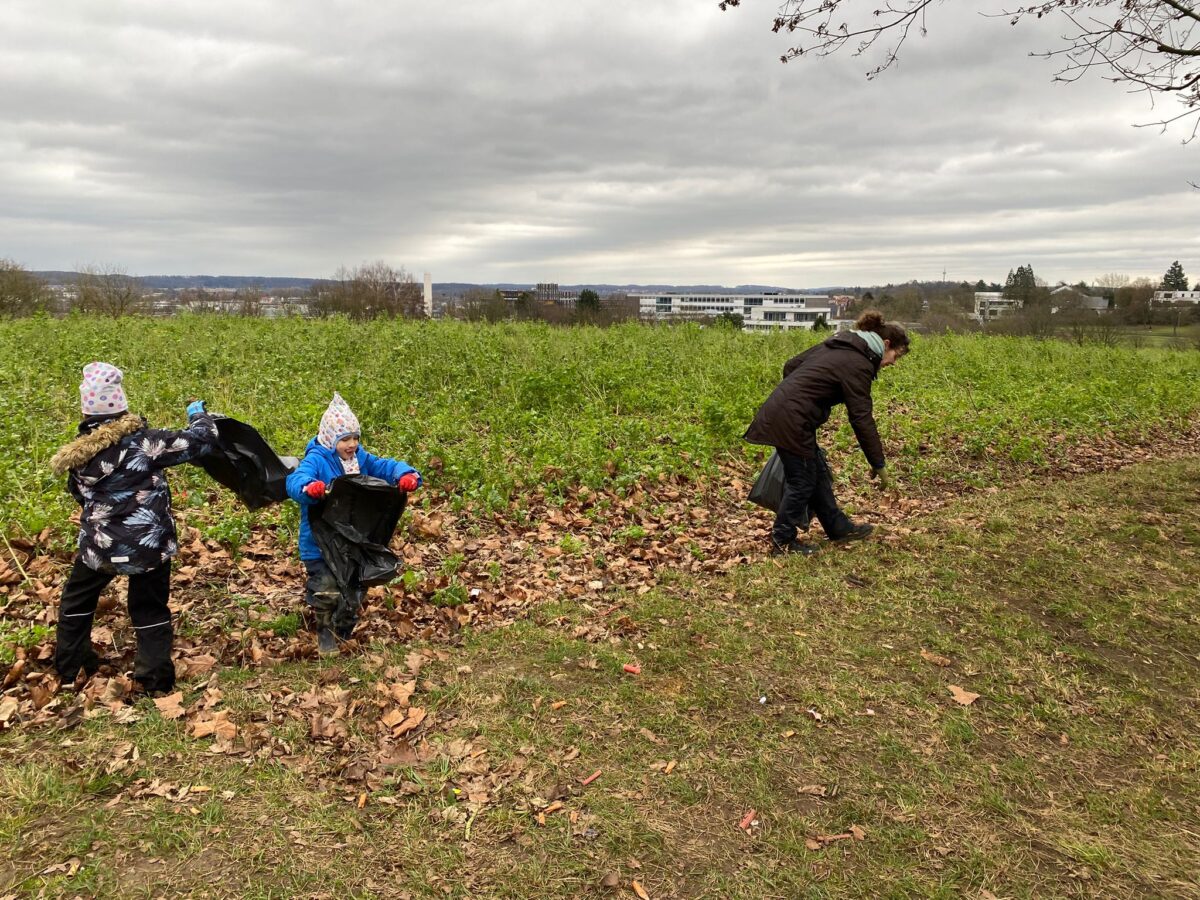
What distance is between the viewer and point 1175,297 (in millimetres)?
37781

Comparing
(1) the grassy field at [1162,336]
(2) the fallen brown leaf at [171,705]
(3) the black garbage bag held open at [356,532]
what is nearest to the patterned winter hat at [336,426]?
(3) the black garbage bag held open at [356,532]

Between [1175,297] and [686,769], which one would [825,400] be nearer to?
[686,769]

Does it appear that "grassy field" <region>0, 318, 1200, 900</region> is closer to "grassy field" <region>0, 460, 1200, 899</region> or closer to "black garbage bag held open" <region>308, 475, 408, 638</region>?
"grassy field" <region>0, 460, 1200, 899</region>

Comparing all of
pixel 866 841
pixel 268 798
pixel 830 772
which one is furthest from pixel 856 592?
pixel 268 798

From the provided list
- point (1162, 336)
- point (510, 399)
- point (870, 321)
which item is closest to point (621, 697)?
point (870, 321)

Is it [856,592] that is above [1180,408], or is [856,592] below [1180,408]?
below

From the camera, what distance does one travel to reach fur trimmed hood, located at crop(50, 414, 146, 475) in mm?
3453

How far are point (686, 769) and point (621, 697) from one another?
65 cm

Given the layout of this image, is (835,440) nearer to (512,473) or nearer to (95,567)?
(512,473)

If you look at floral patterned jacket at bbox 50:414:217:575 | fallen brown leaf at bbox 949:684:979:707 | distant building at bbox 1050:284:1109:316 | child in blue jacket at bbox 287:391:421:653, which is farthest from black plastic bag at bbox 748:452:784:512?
distant building at bbox 1050:284:1109:316

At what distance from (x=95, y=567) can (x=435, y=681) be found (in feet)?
5.91

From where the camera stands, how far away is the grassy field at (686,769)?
276cm

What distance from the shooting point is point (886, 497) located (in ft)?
25.7

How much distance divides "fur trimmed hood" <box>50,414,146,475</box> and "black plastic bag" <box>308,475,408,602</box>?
100cm
